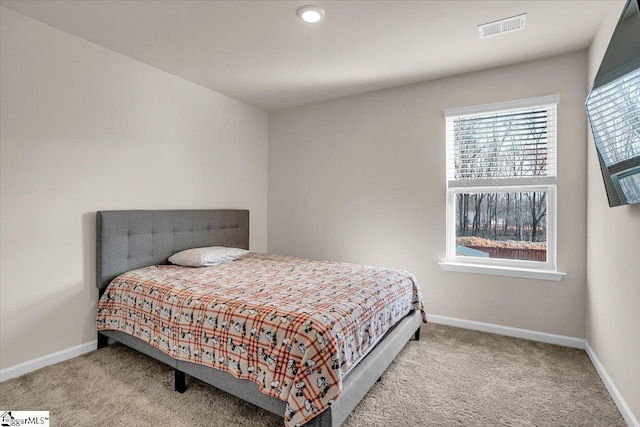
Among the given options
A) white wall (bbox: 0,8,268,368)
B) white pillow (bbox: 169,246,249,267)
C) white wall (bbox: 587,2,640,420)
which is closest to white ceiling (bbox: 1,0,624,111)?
white wall (bbox: 0,8,268,368)

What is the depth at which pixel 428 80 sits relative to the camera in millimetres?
3410

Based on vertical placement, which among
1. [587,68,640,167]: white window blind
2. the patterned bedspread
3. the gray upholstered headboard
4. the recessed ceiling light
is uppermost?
the recessed ceiling light

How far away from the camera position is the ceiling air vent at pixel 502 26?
2314mm

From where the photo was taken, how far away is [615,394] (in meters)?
2.02

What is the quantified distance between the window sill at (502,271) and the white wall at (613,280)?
26cm

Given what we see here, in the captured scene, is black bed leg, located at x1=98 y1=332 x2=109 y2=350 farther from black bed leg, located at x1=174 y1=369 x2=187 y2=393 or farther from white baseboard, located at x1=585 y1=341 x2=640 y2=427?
white baseboard, located at x1=585 y1=341 x2=640 y2=427

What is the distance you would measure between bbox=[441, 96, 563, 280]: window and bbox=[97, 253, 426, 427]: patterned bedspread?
0.98 m

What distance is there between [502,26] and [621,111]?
115cm

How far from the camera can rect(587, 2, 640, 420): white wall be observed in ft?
5.91

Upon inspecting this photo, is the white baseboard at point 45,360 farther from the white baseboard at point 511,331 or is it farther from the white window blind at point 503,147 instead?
the white window blind at point 503,147

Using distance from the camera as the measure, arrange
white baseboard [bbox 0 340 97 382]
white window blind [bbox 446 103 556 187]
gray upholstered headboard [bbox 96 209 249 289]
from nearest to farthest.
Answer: white baseboard [bbox 0 340 97 382], gray upholstered headboard [bbox 96 209 249 289], white window blind [bbox 446 103 556 187]

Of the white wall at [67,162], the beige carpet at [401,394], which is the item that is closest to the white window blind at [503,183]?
the beige carpet at [401,394]

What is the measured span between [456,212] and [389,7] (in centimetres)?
205

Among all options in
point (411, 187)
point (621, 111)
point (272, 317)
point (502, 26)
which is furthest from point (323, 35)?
point (272, 317)
